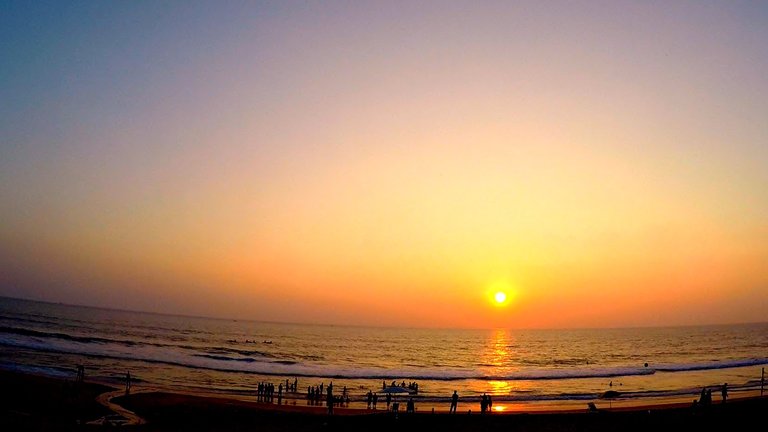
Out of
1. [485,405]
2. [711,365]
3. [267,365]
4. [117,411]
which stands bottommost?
[267,365]

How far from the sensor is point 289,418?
30.8 m

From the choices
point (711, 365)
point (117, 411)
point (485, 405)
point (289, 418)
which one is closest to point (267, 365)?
point (117, 411)

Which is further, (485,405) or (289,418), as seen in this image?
(485,405)

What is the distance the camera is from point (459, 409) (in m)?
37.7

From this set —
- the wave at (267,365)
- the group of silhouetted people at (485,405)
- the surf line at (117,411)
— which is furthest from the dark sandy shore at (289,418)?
the wave at (267,365)

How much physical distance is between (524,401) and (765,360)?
205 feet

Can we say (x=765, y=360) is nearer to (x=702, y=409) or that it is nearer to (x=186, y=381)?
(x=702, y=409)

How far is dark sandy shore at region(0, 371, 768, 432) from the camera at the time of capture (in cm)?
2667

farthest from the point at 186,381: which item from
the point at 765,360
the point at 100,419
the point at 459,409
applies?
the point at 765,360

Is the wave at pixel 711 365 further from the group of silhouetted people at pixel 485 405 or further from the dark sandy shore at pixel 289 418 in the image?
the group of silhouetted people at pixel 485 405

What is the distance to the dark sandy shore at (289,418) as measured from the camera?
87.5ft

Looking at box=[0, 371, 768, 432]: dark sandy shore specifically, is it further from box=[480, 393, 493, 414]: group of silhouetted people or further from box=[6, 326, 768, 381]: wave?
box=[6, 326, 768, 381]: wave

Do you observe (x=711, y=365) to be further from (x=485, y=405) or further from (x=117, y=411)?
(x=117, y=411)

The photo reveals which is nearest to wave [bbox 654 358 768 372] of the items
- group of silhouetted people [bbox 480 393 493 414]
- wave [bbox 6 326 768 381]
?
wave [bbox 6 326 768 381]
